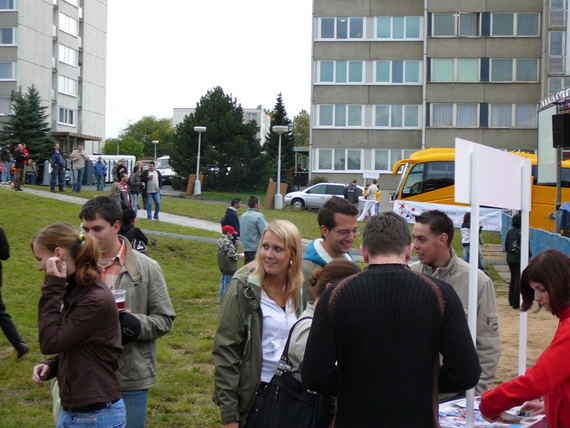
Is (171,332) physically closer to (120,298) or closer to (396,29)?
(120,298)

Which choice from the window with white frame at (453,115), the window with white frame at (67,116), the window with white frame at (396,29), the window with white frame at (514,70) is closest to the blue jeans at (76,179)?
the window with white frame at (453,115)

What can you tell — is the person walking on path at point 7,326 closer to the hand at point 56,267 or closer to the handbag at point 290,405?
the hand at point 56,267

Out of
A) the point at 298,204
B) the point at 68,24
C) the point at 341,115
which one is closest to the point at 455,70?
the point at 341,115

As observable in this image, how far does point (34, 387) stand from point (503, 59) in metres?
48.1

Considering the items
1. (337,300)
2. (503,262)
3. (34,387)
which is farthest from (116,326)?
(503,262)

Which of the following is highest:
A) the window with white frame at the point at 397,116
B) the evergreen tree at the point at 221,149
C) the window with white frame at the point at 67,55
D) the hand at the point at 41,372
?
the window with white frame at the point at 67,55

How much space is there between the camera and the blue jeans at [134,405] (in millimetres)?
3994

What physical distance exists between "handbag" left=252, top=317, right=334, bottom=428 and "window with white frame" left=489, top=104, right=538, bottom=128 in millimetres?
49351

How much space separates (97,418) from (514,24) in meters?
51.4

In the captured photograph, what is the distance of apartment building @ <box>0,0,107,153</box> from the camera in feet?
196

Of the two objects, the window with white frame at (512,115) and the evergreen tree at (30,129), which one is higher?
the window with white frame at (512,115)

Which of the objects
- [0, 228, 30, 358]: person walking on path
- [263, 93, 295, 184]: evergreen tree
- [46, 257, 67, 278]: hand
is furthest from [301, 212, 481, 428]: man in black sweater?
[263, 93, 295, 184]: evergreen tree

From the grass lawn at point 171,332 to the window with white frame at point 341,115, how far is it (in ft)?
98.8

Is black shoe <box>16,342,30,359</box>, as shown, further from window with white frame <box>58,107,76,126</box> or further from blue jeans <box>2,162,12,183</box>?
window with white frame <box>58,107,76,126</box>
